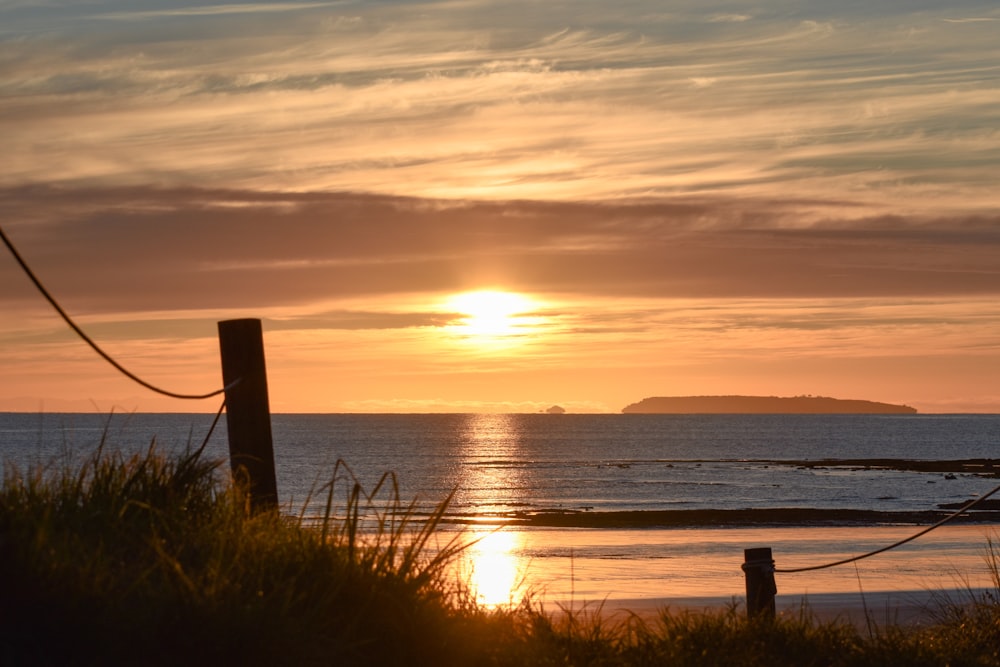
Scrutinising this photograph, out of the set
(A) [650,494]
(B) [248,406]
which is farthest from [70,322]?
(A) [650,494]

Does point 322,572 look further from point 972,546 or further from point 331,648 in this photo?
point 972,546

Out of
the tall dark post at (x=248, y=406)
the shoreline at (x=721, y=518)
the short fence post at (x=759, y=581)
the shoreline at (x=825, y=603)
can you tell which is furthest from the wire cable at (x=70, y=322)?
the shoreline at (x=721, y=518)

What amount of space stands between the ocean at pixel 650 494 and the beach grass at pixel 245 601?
46 cm

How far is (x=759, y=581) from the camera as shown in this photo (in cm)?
872

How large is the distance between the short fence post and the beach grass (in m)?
0.64

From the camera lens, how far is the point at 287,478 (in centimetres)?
7100

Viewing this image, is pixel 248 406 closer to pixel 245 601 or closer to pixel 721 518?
pixel 245 601

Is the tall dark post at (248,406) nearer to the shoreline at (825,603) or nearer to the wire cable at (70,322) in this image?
the wire cable at (70,322)

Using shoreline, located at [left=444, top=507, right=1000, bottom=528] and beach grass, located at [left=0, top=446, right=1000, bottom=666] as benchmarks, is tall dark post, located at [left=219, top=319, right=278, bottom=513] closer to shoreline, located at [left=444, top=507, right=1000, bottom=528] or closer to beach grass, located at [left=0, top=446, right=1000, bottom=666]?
beach grass, located at [left=0, top=446, right=1000, bottom=666]

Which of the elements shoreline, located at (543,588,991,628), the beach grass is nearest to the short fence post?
the beach grass

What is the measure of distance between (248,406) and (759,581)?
4393 mm

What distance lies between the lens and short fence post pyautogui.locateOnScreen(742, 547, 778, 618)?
8.57 meters

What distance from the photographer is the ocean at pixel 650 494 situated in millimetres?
20469

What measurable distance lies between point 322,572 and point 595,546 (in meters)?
24.0
